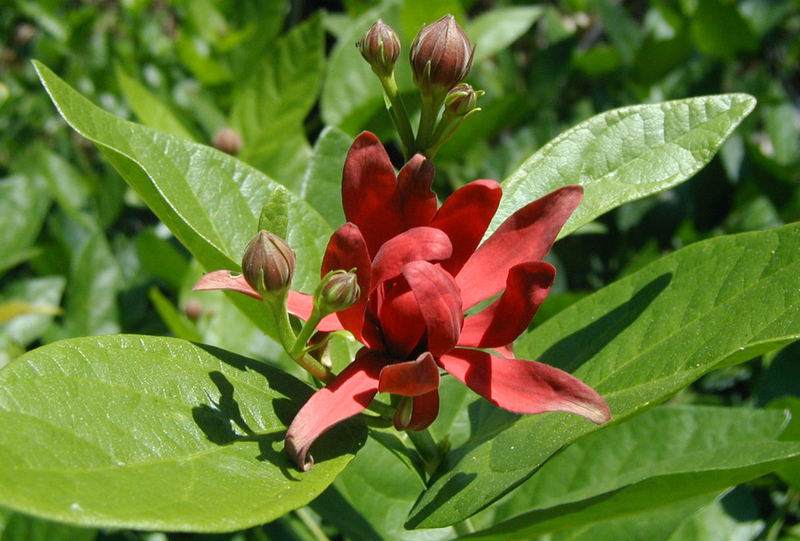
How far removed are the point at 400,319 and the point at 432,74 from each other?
13.9 inches

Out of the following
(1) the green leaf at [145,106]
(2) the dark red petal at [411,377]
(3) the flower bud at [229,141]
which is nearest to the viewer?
(2) the dark red petal at [411,377]

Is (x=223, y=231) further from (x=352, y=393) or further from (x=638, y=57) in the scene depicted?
(x=638, y=57)

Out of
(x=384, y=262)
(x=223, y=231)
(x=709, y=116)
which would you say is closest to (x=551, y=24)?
(x=709, y=116)

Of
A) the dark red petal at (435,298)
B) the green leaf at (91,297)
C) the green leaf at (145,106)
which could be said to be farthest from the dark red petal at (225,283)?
the green leaf at (91,297)

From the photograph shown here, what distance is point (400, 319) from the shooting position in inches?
42.5

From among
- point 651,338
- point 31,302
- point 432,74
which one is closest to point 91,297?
point 31,302

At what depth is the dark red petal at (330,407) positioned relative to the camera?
101cm

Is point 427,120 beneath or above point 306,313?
above

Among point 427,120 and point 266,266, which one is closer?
point 266,266

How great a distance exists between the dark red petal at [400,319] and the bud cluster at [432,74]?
226mm

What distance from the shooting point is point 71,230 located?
121 inches

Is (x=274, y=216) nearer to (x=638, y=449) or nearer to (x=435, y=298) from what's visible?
(x=435, y=298)

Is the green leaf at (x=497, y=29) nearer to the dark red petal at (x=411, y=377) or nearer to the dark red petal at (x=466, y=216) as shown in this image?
the dark red petal at (x=466, y=216)

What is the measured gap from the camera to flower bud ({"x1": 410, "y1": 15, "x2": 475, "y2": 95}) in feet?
3.86
